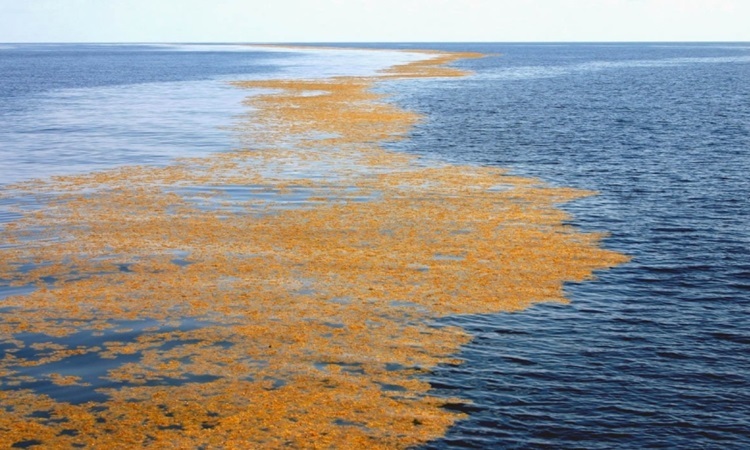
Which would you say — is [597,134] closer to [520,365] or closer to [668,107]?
[668,107]

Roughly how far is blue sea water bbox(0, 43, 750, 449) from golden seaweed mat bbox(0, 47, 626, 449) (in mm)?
1365

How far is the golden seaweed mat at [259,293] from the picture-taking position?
17.8 metres

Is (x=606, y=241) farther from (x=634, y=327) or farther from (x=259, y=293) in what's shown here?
(x=259, y=293)

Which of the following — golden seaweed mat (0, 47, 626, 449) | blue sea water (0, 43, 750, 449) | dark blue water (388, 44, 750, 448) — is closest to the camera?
dark blue water (388, 44, 750, 448)

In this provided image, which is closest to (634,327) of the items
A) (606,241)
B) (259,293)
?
(606,241)

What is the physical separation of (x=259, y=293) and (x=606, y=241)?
44.8 ft

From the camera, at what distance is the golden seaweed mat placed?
701 inches

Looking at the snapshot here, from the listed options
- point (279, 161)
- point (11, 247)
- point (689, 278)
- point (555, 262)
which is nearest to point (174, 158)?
point (279, 161)

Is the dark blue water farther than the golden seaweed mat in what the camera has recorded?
No

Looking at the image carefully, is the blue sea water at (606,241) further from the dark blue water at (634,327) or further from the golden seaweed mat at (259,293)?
the golden seaweed mat at (259,293)

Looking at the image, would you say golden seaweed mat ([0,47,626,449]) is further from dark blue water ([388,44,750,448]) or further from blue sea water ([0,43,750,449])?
blue sea water ([0,43,750,449])

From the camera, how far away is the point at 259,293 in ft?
83.7

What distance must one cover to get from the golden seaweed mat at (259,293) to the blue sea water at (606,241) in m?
1.36

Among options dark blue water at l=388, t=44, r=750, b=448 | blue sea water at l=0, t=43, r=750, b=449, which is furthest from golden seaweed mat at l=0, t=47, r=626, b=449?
blue sea water at l=0, t=43, r=750, b=449
